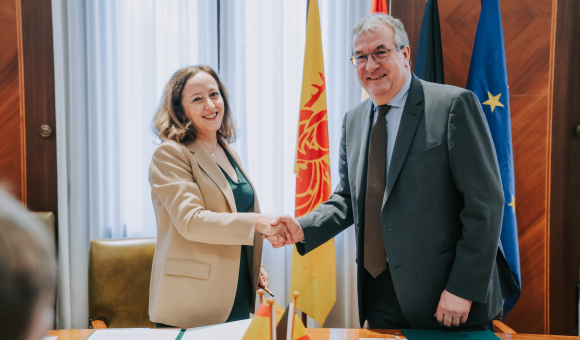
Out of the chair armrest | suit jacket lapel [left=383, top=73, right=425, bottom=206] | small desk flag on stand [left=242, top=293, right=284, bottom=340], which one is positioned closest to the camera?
small desk flag on stand [left=242, top=293, right=284, bottom=340]

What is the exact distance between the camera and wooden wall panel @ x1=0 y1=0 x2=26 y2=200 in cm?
266

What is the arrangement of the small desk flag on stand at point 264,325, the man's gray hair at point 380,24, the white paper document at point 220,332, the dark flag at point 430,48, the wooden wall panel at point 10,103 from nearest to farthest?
the small desk flag on stand at point 264,325 → the white paper document at point 220,332 → the man's gray hair at point 380,24 → the dark flag at point 430,48 → the wooden wall panel at point 10,103

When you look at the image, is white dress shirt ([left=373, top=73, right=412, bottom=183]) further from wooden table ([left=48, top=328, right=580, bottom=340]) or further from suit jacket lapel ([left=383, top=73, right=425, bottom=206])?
wooden table ([left=48, top=328, right=580, bottom=340])

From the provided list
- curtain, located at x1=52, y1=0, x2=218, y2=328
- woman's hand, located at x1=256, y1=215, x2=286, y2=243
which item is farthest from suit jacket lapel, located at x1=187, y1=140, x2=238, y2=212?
curtain, located at x1=52, y1=0, x2=218, y2=328

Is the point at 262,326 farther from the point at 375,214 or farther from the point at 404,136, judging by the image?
the point at 404,136

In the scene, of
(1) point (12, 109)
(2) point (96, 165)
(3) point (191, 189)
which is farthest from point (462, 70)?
(1) point (12, 109)

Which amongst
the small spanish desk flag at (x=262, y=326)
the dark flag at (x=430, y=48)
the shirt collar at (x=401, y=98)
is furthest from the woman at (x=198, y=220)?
the dark flag at (x=430, y=48)

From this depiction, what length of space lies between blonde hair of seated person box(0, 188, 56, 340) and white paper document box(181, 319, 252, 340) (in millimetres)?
1001

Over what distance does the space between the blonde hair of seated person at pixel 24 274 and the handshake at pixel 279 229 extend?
53.8 inches

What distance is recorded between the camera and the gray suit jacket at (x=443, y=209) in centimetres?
135

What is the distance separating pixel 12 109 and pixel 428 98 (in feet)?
9.41

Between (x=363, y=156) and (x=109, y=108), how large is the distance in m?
2.08

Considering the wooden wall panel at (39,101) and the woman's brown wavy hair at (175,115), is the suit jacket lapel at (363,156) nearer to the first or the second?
the woman's brown wavy hair at (175,115)

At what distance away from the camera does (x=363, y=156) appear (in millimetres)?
1625
